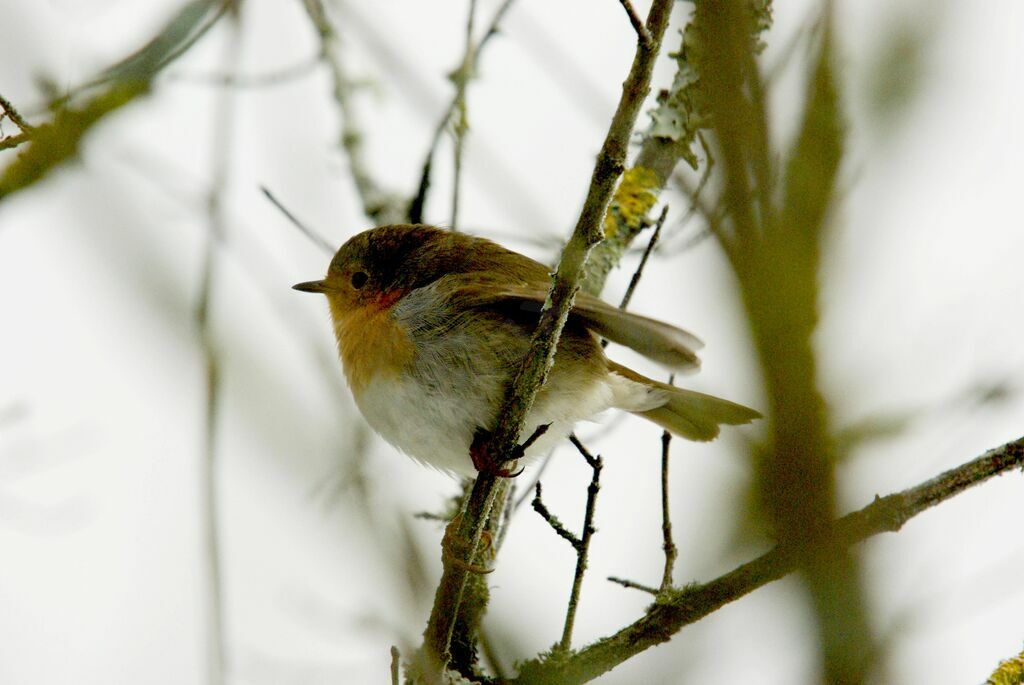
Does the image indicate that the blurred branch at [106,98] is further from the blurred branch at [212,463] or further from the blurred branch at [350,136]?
the blurred branch at [350,136]

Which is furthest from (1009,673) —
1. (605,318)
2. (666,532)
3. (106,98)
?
(106,98)

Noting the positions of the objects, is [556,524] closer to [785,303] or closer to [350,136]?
[785,303]

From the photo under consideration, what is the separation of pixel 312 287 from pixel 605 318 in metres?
1.68

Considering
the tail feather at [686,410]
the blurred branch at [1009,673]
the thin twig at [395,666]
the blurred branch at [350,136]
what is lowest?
the blurred branch at [1009,673]

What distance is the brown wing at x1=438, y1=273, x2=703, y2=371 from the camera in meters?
3.26

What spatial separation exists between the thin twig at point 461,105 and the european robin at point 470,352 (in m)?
0.26

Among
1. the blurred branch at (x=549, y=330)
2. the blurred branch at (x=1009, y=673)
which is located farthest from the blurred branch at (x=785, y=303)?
the blurred branch at (x=1009, y=673)

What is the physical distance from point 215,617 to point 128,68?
4.37ft

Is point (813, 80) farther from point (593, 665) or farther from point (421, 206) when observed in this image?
point (421, 206)

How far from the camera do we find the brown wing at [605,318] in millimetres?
3256

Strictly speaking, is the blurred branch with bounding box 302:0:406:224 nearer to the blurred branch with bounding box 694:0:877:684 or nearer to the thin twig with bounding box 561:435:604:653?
the thin twig with bounding box 561:435:604:653

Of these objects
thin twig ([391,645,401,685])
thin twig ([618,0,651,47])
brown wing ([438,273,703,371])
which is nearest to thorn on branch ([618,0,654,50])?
thin twig ([618,0,651,47])

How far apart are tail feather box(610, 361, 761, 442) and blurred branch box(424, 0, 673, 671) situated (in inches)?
50.5

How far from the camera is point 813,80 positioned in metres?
1.98
